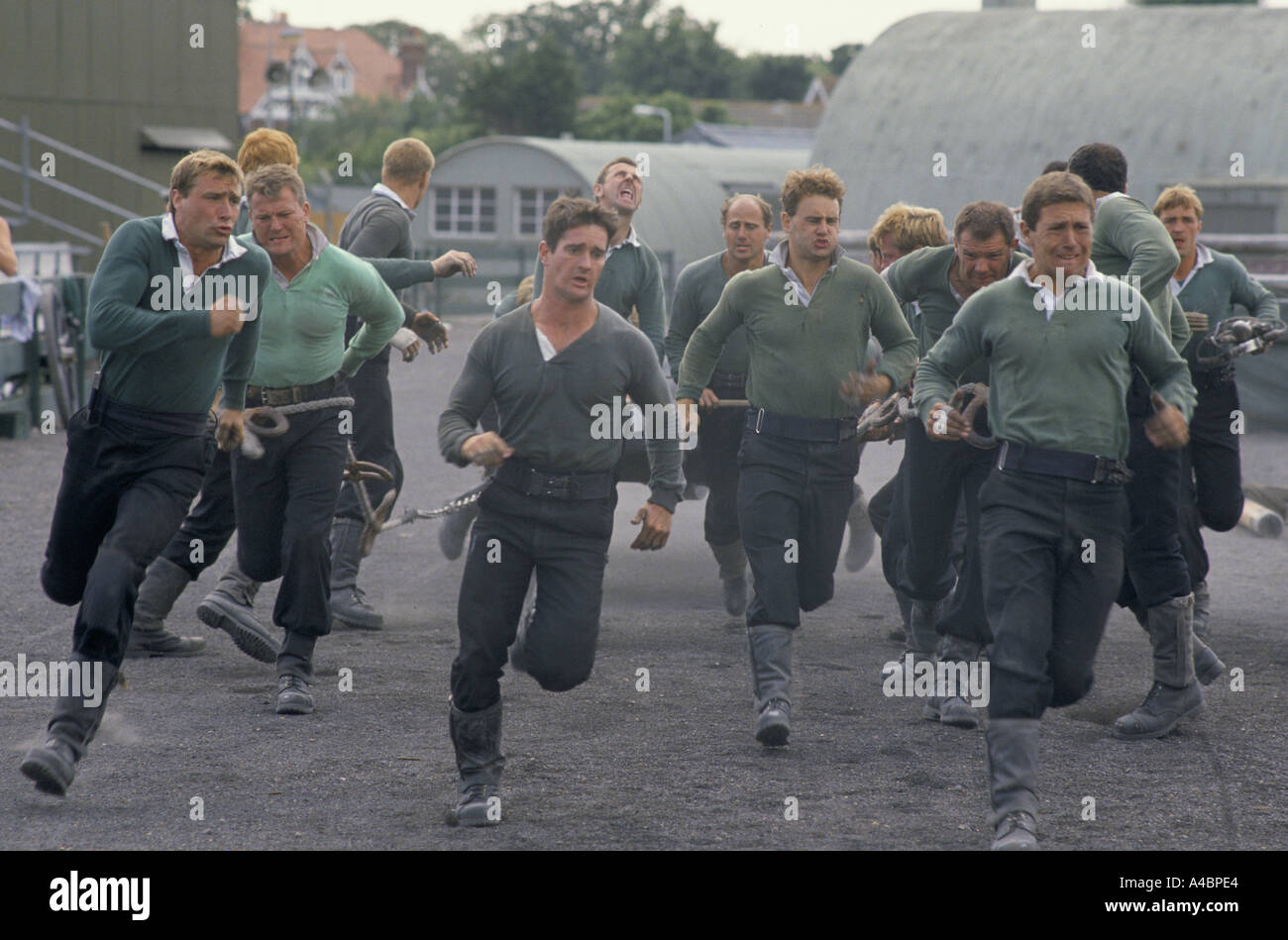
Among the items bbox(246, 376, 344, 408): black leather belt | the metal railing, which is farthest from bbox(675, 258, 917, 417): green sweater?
the metal railing

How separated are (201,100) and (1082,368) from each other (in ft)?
78.2

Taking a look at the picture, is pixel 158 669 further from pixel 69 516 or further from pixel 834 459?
pixel 834 459

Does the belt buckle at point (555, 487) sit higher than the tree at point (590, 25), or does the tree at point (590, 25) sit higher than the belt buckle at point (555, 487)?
the tree at point (590, 25)

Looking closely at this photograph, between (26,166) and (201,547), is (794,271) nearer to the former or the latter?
(201,547)

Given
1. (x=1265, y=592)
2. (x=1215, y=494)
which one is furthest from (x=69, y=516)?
(x=1265, y=592)

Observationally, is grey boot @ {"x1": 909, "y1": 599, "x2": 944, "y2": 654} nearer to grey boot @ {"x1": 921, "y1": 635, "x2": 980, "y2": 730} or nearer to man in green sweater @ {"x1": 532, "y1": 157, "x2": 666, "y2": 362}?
grey boot @ {"x1": 921, "y1": 635, "x2": 980, "y2": 730}

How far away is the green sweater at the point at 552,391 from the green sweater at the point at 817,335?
109 cm

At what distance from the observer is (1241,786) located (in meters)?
5.88

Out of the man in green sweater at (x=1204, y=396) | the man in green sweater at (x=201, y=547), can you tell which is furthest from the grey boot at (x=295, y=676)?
the man in green sweater at (x=1204, y=396)

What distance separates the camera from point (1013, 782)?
522 centimetres

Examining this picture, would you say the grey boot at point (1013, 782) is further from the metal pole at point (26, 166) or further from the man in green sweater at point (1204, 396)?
the metal pole at point (26, 166)

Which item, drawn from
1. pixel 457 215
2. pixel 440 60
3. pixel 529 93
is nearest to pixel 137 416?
pixel 457 215

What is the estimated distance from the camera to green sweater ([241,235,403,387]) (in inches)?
275

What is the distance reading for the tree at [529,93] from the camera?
6969 centimetres
